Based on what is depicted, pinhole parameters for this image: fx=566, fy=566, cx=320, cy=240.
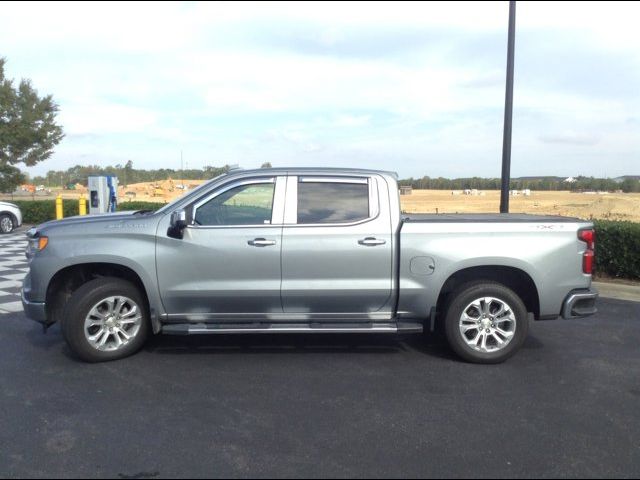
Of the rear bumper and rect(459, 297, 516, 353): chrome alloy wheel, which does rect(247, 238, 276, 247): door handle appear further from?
the rear bumper

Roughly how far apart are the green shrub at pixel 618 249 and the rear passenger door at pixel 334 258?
5485 mm

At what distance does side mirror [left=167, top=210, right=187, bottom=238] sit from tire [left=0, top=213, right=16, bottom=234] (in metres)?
15.5

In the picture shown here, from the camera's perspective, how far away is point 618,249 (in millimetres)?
9078

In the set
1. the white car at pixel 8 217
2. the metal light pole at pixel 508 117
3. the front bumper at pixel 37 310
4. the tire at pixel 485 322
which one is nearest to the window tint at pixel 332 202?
the tire at pixel 485 322

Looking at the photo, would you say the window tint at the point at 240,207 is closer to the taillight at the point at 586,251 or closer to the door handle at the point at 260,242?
the door handle at the point at 260,242

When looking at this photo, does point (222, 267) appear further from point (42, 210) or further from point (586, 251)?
point (42, 210)

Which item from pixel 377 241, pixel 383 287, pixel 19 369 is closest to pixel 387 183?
pixel 377 241

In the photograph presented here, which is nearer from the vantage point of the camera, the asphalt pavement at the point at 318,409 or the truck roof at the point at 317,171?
the asphalt pavement at the point at 318,409

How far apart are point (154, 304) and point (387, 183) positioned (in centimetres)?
250

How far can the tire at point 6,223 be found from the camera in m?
18.0

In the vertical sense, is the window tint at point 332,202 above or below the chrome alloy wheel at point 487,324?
above

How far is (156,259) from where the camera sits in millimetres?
5234

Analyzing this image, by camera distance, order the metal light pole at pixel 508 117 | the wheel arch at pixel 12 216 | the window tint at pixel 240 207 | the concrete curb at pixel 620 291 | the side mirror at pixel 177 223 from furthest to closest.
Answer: the wheel arch at pixel 12 216
the metal light pole at pixel 508 117
the concrete curb at pixel 620 291
the window tint at pixel 240 207
the side mirror at pixel 177 223

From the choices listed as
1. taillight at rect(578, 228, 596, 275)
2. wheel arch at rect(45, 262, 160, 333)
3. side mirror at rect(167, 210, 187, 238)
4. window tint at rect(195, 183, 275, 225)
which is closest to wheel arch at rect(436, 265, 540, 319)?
taillight at rect(578, 228, 596, 275)
